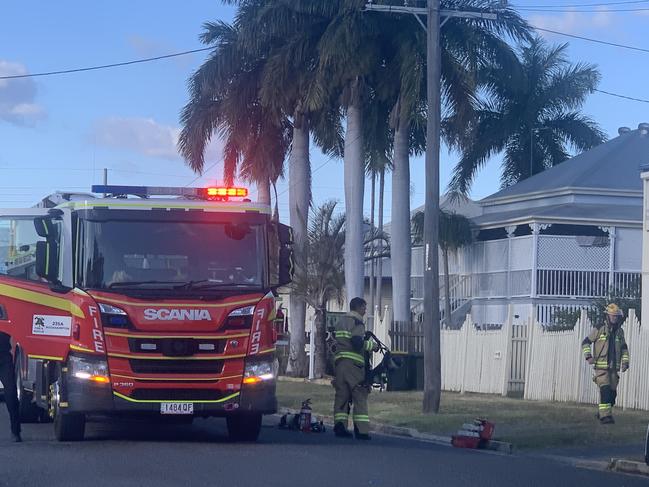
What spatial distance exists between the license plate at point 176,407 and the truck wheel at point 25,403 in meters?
3.58

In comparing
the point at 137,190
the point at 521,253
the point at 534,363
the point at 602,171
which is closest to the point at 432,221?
the point at 534,363

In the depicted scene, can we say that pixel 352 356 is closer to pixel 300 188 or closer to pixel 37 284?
pixel 37 284

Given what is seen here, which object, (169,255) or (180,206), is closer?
(169,255)

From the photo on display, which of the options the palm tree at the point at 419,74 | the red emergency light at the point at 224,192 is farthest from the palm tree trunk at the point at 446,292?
the red emergency light at the point at 224,192

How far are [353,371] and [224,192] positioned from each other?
10.3 ft

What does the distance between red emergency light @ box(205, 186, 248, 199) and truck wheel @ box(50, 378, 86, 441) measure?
301 centimetres

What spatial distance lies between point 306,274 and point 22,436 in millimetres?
17748

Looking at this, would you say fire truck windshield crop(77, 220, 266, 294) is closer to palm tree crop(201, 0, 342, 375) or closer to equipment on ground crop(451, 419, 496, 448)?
equipment on ground crop(451, 419, 496, 448)

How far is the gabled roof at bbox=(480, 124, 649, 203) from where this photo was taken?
38.1 meters

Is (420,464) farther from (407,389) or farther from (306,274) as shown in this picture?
(306,274)

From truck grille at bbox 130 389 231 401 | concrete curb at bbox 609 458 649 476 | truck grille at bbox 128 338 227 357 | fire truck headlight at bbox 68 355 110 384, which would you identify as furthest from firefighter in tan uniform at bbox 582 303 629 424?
fire truck headlight at bbox 68 355 110 384

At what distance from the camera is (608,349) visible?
698 inches

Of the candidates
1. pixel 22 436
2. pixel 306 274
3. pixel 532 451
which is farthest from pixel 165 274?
pixel 306 274

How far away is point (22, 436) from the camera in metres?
15.4
